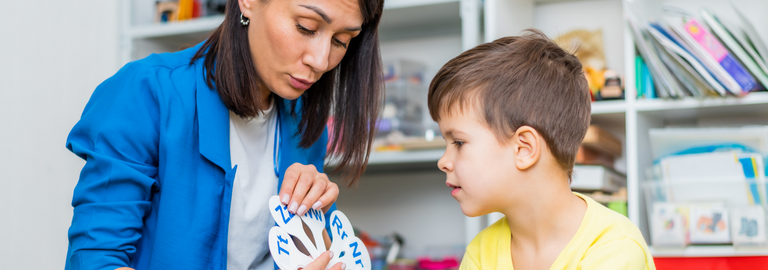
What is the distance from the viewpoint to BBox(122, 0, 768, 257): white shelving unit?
1468 millimetres

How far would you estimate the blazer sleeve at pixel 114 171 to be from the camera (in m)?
0.82

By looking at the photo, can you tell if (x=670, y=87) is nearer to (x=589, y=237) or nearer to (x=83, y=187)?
(x=589, y=237)

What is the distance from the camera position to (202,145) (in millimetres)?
939

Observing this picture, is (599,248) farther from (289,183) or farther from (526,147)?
(289,183)

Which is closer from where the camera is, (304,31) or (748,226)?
(304,31)

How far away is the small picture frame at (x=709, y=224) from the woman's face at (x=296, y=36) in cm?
94

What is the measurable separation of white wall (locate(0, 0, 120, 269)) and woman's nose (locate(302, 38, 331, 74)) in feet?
3.13

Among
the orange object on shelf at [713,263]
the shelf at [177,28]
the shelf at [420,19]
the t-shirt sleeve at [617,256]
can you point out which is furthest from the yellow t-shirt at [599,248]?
the shelf at [177,28]

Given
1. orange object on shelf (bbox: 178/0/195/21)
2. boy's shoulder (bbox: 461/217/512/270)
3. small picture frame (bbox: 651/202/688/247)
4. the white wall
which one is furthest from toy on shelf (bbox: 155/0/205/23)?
small picture frame (bbox: 651/202/688/247)

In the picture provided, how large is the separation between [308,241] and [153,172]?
26 centimetres

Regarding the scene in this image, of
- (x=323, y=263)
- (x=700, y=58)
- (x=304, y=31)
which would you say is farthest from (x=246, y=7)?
(x=700, y=58)

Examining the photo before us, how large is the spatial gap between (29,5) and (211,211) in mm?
1004

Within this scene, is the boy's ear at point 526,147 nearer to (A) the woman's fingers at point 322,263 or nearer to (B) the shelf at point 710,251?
(A) the woman's fingers at point 322,263

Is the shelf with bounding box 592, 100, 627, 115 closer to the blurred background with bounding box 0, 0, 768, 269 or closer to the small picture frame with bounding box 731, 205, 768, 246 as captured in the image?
the blurred background with bounding box 0, 0, 768, 269
